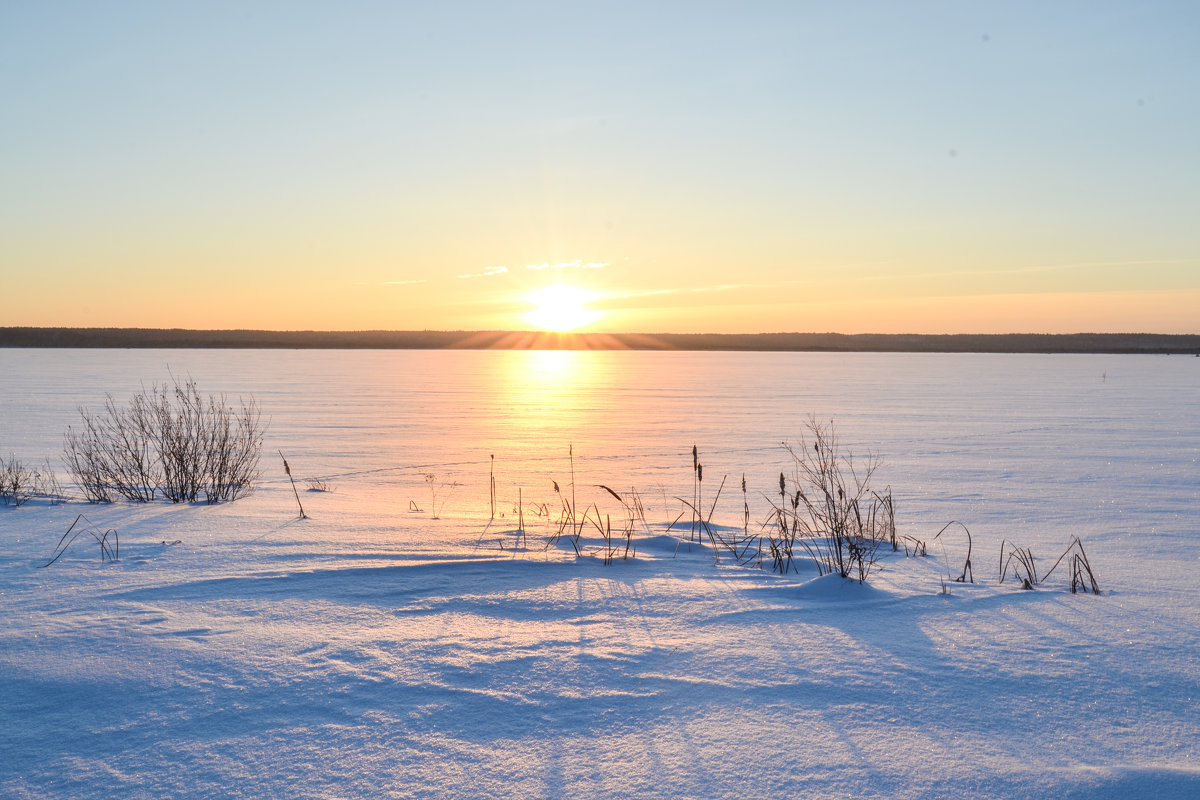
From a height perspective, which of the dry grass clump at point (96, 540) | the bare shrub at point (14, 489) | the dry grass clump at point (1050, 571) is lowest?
the dry grass clump at point (1050, 571)

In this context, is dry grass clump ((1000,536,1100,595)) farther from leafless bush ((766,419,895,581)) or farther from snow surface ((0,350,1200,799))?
leafless bush ((766,419,895,581))

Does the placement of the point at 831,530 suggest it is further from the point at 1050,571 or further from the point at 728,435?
the point at 728,435

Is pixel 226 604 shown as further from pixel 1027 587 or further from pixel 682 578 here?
pixel 1027 587

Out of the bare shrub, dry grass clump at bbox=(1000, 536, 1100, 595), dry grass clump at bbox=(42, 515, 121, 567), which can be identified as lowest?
dry grass clump at bbox=(1000, 536, 1100, 595)

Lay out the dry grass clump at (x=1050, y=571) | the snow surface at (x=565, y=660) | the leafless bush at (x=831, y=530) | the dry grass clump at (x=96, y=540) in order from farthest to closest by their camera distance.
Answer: the dry grass clump at (x=96, y=540) < the leafless bush at (x=831, y=530) < the dry grass clump at (x=1050, y=571) < the snow surface at (x=565, y=660)

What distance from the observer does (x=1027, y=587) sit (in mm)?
4664

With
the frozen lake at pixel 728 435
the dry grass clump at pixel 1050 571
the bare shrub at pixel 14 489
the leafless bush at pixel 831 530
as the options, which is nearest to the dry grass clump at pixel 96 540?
the bare shrub at pixel 14 489

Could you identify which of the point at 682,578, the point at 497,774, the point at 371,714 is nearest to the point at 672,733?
the point at 497,774

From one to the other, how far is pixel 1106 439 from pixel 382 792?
14.0m

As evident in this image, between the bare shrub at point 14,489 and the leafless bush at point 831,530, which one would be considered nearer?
the leafless bush at point 831,530

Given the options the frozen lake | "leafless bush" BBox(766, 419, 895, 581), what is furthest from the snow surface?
the frozen lake

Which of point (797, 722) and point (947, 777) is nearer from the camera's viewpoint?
point (947, 777)

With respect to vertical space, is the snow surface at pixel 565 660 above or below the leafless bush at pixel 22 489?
below

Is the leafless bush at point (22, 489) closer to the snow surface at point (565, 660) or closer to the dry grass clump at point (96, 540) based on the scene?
the snow surface at point (565, 660)
